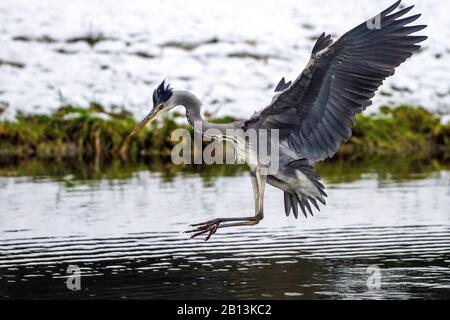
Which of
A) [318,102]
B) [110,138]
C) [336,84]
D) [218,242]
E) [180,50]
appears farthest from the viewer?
[180,50]

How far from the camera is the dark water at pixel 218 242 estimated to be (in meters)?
10.5

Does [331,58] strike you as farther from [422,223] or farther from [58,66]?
[58,66]

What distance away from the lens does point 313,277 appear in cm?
1083

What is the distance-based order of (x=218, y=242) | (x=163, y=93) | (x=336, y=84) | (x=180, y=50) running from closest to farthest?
(x=336, y=84) → (x=163, y=93) → (x=218, y=242) → (x=180, y=50)

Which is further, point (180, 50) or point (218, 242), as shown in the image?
point (180, 50)

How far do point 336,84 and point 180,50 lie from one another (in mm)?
21114

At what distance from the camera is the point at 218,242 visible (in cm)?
1343

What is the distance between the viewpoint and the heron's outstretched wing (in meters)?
11.3

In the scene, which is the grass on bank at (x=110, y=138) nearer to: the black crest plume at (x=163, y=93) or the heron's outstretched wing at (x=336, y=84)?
the heron's outstretched wing at (x=336, y=84)

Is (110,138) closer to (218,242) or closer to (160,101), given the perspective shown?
(218,242)

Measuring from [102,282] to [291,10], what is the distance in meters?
27.0

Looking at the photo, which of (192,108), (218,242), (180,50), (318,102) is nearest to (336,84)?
(318,102)

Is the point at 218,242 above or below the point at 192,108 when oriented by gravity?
below
